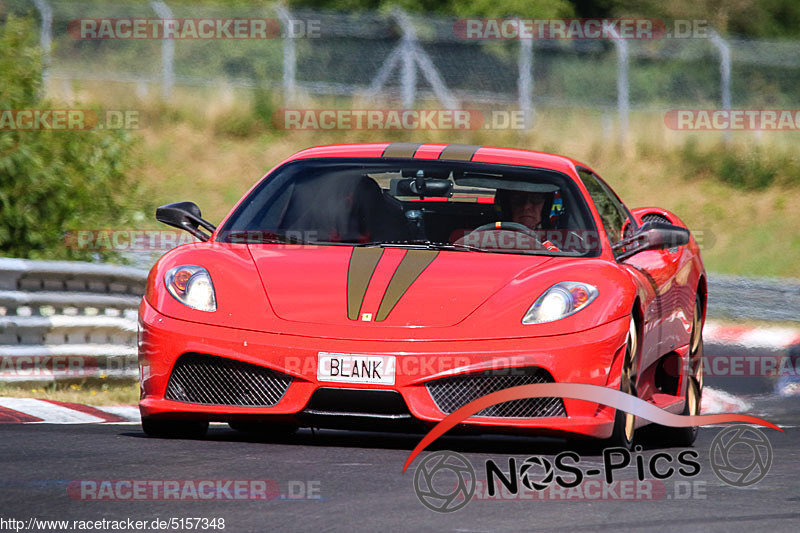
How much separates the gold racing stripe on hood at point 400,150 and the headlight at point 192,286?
4.83ft

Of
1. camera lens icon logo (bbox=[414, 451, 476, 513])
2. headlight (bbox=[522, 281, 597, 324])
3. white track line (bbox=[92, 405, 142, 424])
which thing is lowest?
white track line (bbox=[92, 405, 142, 424])

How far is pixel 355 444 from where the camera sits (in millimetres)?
6523

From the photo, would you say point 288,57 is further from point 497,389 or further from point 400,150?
point 497,389

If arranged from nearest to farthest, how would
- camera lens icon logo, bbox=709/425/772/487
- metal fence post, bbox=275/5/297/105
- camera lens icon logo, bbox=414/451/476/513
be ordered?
camera lens icon logo, bbox=414/451/476/513 < camera lens icon logo, bbox=709/425/772/487 < metal fence post, bbox=275/5/297/105

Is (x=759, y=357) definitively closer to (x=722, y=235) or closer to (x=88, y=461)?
(x=88, y=461)

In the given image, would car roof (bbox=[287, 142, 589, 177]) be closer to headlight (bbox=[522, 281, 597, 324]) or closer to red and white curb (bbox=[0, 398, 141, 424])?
headlight (bbox=[522, 281, 597, 324])

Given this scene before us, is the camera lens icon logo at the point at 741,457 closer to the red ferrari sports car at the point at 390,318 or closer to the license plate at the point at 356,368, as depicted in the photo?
the red ferrari sports car at the point at 390,318

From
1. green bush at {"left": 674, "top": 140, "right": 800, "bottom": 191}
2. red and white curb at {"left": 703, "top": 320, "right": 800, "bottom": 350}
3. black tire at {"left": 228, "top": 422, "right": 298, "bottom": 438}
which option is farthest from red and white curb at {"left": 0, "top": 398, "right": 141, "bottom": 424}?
green bush at {"left": 674, "top": 140, "right": 800, "bottom": 191}

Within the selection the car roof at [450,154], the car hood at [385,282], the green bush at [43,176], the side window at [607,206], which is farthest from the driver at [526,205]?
the green bush at [43,176]

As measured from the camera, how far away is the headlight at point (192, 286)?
6.22 metres

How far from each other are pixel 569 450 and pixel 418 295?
0.89 m

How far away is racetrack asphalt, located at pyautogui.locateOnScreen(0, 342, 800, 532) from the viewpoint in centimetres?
458

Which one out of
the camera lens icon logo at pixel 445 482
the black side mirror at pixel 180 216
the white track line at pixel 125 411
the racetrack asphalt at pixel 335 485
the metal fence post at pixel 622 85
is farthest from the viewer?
the metal fence post at pixel 622 85

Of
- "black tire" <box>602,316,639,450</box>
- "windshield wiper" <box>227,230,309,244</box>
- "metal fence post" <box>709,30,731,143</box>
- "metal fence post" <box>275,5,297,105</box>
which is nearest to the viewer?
"black tire" <box>602,316,639,450</box>
